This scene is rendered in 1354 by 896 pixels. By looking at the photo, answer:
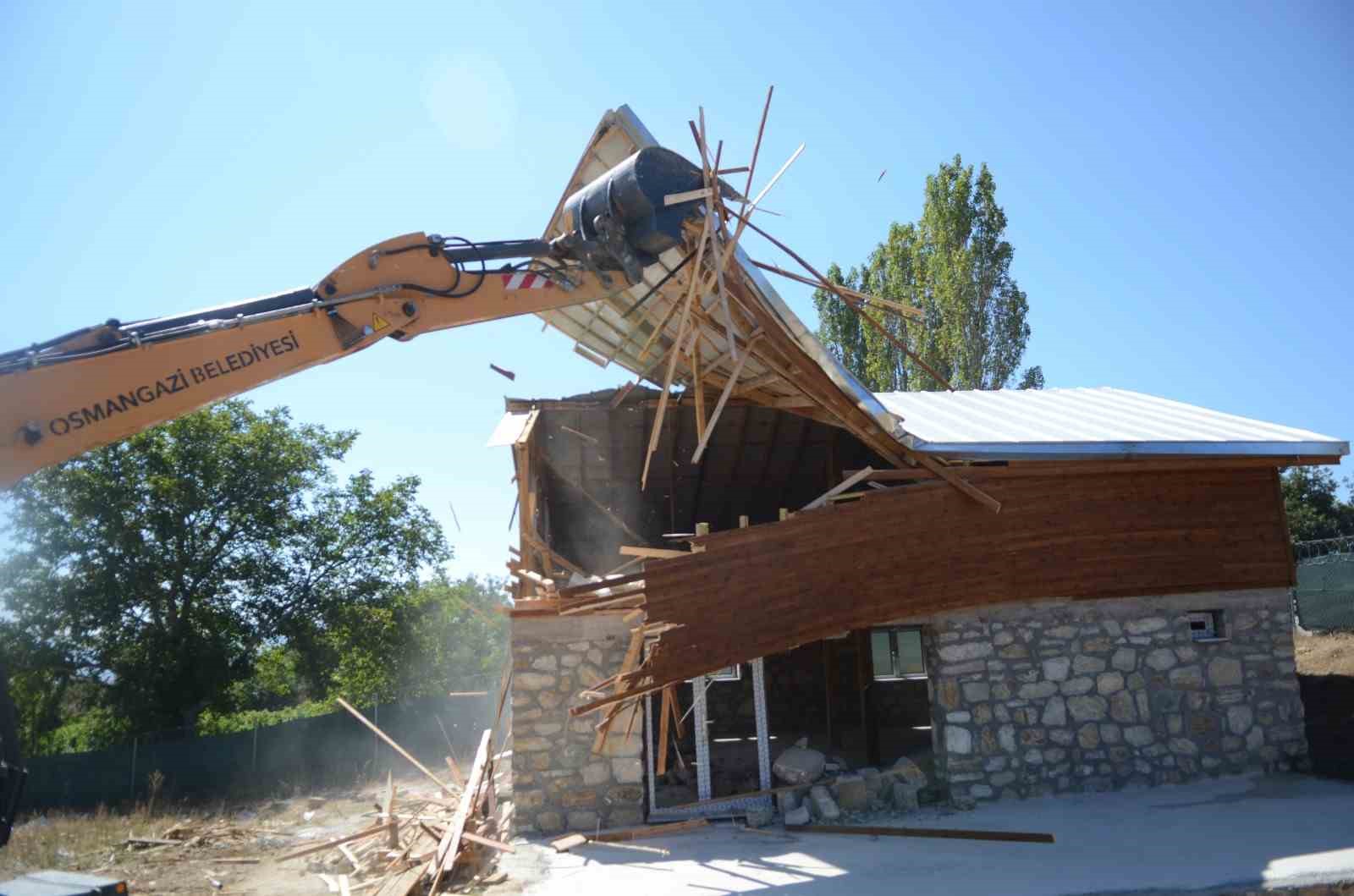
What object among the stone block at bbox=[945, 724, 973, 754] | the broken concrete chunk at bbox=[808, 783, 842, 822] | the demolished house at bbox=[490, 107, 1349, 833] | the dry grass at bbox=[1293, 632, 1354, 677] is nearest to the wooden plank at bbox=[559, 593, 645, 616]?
the demolished house at bbox=[490, 107, 1349, 833]

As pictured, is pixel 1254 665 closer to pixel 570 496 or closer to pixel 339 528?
pixel 570 496

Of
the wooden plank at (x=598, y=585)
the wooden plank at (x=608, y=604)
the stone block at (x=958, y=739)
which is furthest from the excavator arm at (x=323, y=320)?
the stone block at (x=958, y=739)

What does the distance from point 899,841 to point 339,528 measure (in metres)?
17.4

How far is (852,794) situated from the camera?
10.5 metres

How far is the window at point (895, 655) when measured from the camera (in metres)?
16.5

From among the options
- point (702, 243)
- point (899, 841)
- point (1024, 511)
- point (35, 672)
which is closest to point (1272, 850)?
point (899, 841)

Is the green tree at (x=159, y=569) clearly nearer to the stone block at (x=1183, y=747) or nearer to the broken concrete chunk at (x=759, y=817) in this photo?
the broken concrete chunk at (x=759, y=817)

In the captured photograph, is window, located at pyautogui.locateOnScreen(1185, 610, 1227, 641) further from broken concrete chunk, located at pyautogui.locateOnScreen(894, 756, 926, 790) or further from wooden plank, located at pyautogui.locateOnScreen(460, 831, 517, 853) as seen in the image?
wooden plank, located at pyautogui.locateOnScreen(460, 831, 517, 853)

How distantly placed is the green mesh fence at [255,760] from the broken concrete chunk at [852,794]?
11.3 metres

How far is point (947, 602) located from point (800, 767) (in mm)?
2671

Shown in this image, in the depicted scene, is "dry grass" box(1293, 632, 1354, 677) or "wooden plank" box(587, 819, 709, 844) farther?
"dry grass" box(1293, 632, 1354, 677)

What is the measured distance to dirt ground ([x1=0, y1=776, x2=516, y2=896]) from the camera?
10.2 meters

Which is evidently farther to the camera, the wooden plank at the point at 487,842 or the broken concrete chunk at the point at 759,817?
the broken concrete chunk at the point at 759,817

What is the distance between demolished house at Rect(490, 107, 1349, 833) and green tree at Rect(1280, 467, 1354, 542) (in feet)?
87.4
